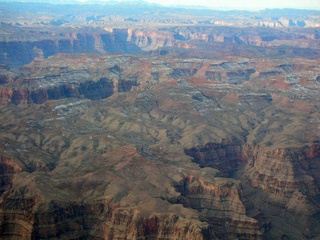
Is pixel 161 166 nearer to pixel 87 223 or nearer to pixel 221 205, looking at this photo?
pixel 221 205

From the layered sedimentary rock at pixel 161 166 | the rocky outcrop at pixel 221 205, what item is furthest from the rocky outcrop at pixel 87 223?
the rocky outcrop at pixel 221 205

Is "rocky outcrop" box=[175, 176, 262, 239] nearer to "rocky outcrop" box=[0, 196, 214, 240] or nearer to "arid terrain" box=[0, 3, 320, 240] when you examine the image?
"arid terrain" box=[0, 3, 320, 240]

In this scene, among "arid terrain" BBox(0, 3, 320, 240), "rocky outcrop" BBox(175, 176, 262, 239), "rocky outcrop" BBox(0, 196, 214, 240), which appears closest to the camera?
"rocky outcrop" BBox(0, 196, 214, 240)

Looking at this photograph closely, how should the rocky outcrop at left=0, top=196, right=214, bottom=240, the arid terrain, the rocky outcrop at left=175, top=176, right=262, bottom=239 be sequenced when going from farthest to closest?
the rocky outcrop at left=175, top=176, right=262, bottom=239
the arid terrain
the rocky outcrop at left=0, top=196, right=214, bottom=240

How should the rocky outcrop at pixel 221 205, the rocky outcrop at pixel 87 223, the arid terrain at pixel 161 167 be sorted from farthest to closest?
the rocky outcrop at pixel 221 205 < the arid terrain at pixel 161 167 < the rocky outcrop at pixel 87 223

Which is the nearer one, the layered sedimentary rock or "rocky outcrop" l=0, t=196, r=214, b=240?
"rocky outcrop" l=0, t=196, r=214, b=240

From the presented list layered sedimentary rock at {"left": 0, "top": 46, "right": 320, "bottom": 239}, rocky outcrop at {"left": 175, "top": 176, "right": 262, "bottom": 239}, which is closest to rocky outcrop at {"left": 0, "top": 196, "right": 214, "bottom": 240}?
layered sedimentary rock at {"left": 0, "top": 46, "right": 320, "bottom": 239}

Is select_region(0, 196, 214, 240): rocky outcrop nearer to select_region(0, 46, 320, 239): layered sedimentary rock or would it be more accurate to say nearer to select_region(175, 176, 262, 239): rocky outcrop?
select_region(0, 46, 320, 239): layered sedimentary rock

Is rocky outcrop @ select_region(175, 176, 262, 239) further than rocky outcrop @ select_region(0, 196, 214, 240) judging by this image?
Yes

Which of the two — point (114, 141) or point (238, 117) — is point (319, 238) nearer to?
point (114, 141)

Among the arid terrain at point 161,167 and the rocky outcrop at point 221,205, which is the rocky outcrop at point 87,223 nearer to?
the arid terrain at point 161,167

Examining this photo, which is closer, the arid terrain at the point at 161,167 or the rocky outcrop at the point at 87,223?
the rocky outcrop at the point at 87,223
